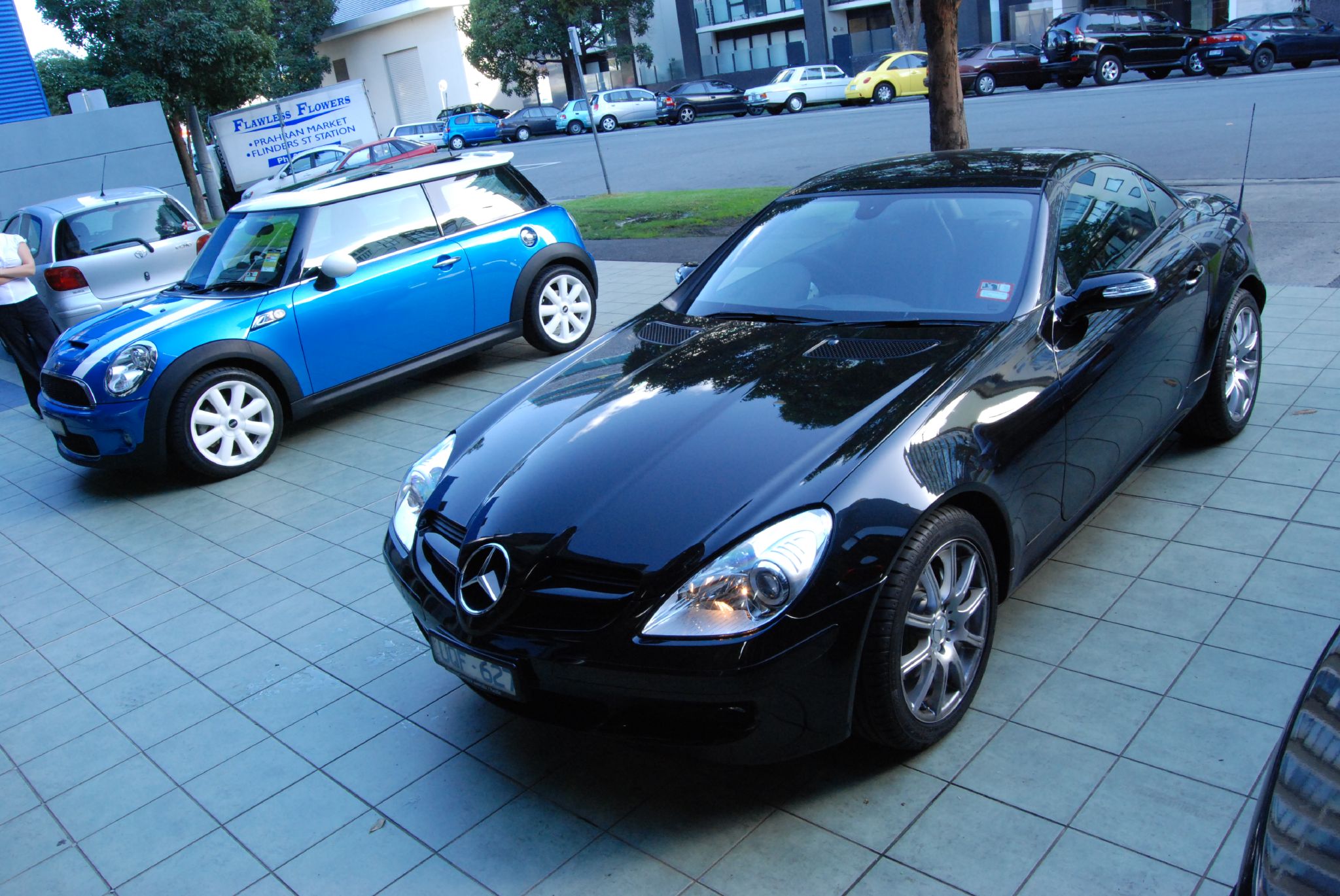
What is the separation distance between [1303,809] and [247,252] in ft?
23.2

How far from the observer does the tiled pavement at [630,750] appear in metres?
2.96

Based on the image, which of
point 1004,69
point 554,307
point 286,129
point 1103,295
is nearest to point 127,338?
point 554,307

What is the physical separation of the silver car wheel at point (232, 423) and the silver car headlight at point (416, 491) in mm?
3201

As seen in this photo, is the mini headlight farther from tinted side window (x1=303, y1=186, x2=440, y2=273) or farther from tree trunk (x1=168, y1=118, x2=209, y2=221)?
tree trunk (x1=168, y1=118, x2=209, y2=221)

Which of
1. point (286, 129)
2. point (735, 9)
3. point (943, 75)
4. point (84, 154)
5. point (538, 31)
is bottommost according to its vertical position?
point (943, 75)

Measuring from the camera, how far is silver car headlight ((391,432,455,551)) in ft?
12.4

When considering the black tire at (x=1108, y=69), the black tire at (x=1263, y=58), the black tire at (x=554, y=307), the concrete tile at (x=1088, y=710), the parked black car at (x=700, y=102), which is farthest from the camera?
the parked black car at (x=700, y=102)

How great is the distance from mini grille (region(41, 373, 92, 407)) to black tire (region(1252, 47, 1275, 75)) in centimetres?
2722

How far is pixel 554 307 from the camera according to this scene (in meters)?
8.45

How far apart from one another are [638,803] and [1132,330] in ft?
8.61

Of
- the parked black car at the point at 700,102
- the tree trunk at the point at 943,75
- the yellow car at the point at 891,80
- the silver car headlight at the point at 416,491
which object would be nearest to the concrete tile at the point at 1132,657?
the silver car headlight at the point at 416,491

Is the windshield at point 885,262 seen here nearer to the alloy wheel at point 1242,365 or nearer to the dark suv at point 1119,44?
the alloy wheel at point 1242,365

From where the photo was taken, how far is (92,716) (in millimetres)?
4258

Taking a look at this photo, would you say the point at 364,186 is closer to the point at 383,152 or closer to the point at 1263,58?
the point at 383,152
